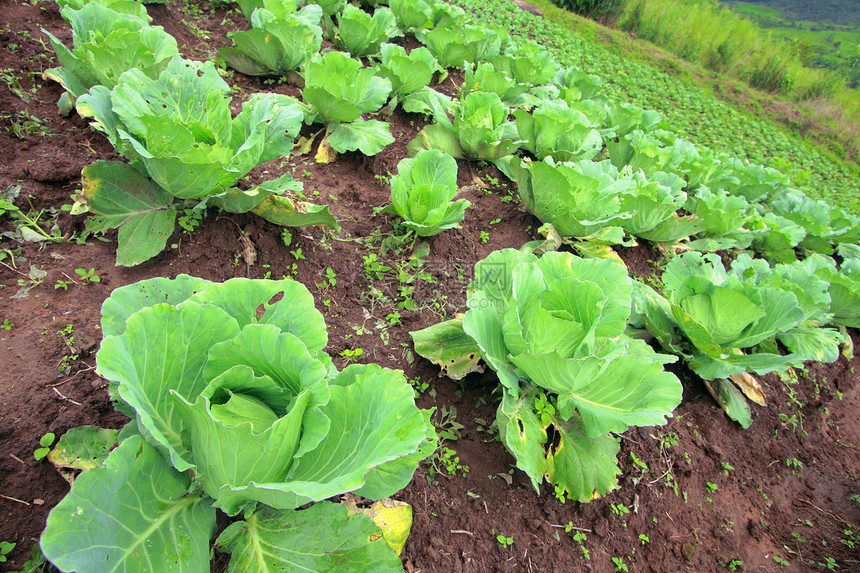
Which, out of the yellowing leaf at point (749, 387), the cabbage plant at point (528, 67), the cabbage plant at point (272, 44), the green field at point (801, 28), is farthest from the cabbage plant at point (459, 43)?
the green field at point (801, 28)

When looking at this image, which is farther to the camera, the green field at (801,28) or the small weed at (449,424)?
the green field at (801,28)

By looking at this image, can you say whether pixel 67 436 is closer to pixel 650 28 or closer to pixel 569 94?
pixel 569 94

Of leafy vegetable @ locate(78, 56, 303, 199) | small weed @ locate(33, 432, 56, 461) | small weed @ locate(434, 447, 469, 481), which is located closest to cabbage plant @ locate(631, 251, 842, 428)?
small weed @ locate(434, 447, 469, 481)

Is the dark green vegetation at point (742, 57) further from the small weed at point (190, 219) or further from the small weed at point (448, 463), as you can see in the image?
the small weed at point (448, 463)

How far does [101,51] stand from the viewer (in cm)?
288

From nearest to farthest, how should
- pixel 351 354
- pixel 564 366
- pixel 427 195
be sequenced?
pixel 564 366, pixel 351 354, pixel 427 195

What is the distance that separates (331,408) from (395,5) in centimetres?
604

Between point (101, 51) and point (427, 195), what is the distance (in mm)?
2265

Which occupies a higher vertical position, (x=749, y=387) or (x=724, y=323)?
(x=724, y=323)

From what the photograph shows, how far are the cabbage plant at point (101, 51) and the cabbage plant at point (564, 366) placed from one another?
2677mm

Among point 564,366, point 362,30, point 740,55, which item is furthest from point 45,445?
point 740,55

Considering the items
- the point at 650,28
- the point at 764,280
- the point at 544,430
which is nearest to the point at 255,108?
the point at 544,430

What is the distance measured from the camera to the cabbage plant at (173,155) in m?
2.38

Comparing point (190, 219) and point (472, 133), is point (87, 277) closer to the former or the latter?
point (190, 219)
